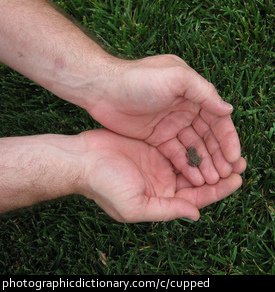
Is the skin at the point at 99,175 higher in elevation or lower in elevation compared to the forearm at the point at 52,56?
lower

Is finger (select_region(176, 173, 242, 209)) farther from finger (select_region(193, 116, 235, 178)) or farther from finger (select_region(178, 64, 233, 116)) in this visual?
finger (select_region(178, 64, 233, 116))

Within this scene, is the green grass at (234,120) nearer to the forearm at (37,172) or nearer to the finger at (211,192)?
the finger at (211,192)

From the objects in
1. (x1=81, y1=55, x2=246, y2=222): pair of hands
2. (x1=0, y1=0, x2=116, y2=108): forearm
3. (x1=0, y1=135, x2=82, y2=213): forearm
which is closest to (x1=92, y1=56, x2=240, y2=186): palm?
(x1=81, y1=55, x2=246, y2=222): pair of hands

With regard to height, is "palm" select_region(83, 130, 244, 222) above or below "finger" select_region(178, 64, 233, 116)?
below

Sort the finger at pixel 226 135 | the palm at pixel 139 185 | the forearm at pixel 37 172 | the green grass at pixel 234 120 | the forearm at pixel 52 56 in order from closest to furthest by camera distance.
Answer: the palm at pixel 139 185 → the finger at pixel 226 135 → the forearm at pixel 37 172 → the forearm at pixel 52 56 → the green grass at pixel 234 120

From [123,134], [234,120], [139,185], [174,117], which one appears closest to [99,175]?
[139,185]

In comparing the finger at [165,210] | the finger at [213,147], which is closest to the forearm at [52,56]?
the finger at [213,147]

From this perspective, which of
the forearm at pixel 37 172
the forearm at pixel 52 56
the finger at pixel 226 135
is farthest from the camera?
the forearm at pixel 52 56
